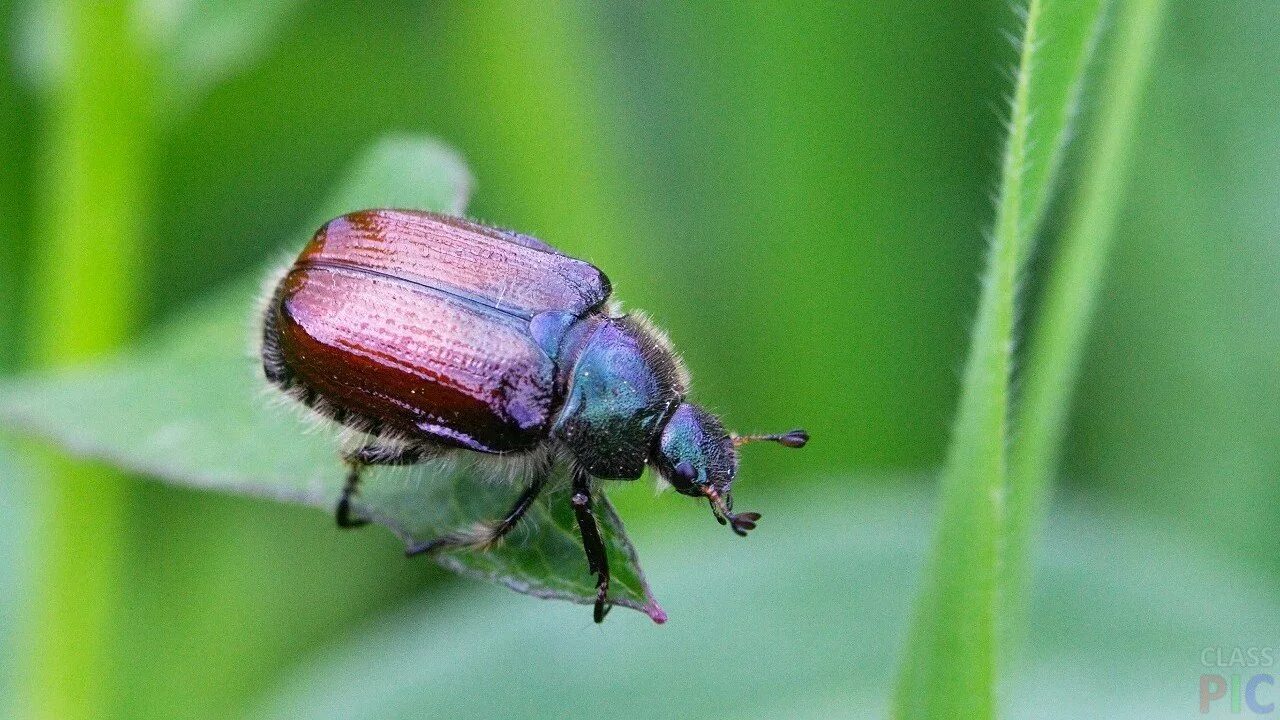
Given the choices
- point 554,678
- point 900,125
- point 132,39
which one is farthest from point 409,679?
point 900,125

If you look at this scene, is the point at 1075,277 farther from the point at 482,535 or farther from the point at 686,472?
the point at 482,535

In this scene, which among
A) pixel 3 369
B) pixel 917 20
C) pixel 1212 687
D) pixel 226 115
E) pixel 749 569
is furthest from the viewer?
pixel 226 115

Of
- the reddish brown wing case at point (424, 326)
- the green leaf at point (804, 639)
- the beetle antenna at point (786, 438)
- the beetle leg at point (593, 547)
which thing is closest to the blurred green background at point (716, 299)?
the green leaf at point (804, 639)

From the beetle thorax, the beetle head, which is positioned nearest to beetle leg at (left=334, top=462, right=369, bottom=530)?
the beetle thorax

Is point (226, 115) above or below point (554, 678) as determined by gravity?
above

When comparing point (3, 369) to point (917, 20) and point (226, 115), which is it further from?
point (917, 20)

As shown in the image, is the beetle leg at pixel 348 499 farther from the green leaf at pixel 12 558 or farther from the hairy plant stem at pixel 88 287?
A: the green leaf at pixel 12 558

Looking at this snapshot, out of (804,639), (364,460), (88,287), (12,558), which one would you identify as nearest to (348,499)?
(364,460)
